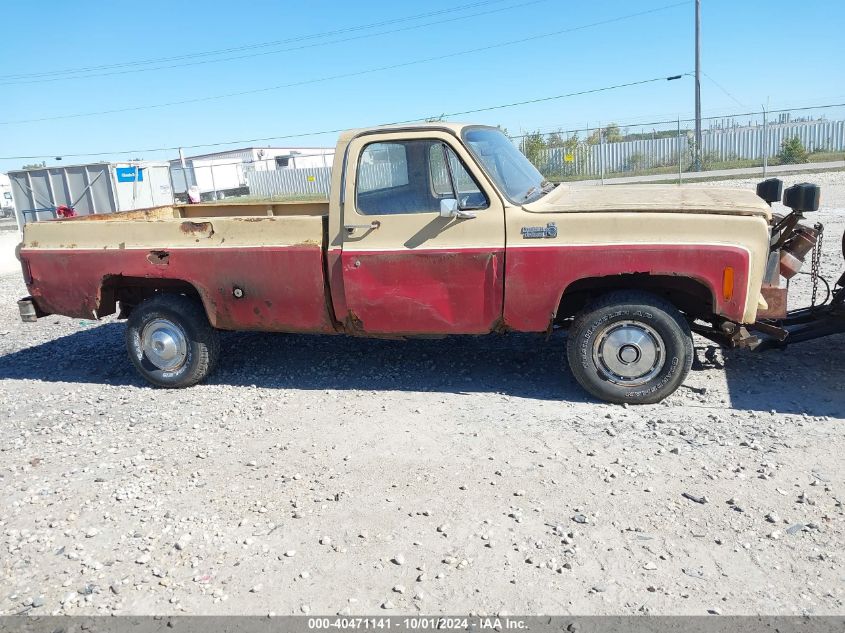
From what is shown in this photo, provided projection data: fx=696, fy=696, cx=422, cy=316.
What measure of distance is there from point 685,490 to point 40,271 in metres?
5.37

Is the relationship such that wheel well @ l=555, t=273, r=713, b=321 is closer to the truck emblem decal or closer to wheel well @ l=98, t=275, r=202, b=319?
the truck emblem decal

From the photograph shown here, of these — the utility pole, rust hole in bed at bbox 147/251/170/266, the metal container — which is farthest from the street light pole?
rust hole in bed at bbox 147/251/170/266

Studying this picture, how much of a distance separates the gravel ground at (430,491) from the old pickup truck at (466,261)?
1.73 feet

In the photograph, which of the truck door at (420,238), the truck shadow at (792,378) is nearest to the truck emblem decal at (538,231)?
the truck door at (420,238)

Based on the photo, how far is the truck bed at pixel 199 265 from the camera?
207 inches

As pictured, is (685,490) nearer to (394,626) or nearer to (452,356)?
(394,626)

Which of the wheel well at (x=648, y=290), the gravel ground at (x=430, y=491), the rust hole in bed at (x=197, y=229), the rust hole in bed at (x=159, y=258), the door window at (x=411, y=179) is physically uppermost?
the door window at (x=411, y=179)

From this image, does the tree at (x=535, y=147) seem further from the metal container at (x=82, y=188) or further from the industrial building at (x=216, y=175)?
the metal container at (x=82, y=188)

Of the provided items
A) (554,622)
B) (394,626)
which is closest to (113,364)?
(394,626)

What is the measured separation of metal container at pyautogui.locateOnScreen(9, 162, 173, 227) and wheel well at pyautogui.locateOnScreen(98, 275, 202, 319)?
54.4 ft

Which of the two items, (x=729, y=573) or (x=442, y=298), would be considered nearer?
(x=729, y=573)

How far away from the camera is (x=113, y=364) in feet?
22.2

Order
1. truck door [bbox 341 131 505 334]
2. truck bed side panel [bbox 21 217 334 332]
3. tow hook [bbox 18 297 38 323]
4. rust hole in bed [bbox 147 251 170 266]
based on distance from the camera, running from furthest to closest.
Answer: tow hook [bbox 18 297 38 323], rust hole in bed [bbox 147 251 170 266], truck bed side panel [bbox 21 217 334 332], truck door [bbox 341 131 505 334]

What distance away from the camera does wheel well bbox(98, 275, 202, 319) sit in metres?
5.84
